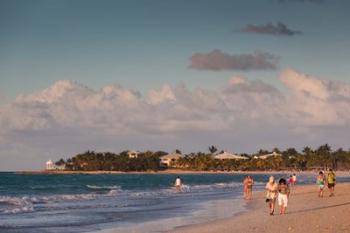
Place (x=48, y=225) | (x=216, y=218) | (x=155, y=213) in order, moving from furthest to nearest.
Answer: (x=155, y=213)
(x=216, y=218)
(x=48, y=225)

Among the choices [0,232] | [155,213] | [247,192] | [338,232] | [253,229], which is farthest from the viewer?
[247,192]

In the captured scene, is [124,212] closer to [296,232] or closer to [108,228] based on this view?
[108,228]

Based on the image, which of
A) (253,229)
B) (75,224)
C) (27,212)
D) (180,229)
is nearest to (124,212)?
(27,212)

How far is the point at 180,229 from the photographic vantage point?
24672mm

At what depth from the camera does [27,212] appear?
35375mm

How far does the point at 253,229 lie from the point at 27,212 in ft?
54.5

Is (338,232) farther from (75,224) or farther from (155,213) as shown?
(155,213)

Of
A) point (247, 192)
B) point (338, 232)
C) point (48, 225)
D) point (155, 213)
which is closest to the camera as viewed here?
point (338, 232)

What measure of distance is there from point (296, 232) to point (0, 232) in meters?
10.9

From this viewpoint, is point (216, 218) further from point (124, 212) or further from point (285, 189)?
point (124, 212)

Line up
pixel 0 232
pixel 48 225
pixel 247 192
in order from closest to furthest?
pixel 0 232, pixel 48 225, pixel 247 192

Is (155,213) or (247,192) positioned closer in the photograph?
(155,213)

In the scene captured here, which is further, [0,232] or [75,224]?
[75,224]

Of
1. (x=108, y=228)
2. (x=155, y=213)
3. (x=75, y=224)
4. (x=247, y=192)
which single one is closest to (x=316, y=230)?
(x=108, y=228)
